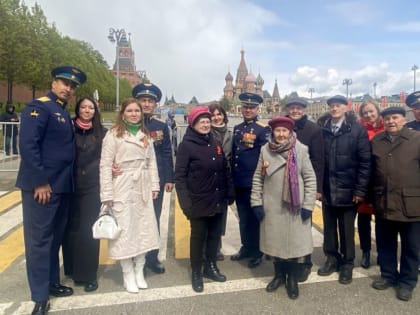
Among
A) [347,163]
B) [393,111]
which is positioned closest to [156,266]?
[347,163]

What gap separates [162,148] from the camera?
4.29 metres

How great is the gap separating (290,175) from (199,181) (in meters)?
0.99

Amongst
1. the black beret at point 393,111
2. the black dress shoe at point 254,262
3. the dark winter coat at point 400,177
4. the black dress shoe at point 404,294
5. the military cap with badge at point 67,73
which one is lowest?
the black dress shoe at point 404,294

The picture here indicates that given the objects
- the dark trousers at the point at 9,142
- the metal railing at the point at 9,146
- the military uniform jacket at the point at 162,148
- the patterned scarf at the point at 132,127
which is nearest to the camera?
the patterned scarf at the point at 132,127

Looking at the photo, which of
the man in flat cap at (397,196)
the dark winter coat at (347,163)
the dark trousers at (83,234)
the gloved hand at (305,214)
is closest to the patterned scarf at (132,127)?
the dark trousers at (83,234)

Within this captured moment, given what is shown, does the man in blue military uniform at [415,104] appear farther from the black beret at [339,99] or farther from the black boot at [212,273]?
the black boot at [212,273]

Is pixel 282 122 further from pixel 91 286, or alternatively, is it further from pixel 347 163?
pixel 91 286

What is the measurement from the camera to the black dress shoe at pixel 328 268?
410cm

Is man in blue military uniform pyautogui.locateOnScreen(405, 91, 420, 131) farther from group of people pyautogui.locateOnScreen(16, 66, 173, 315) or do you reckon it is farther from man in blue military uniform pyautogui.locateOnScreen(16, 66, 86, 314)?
man in blue military uniform pyautogui.locateOnScreen(16, 66, 86, 314)

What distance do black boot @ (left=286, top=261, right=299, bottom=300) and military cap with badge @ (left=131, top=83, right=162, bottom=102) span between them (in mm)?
2531

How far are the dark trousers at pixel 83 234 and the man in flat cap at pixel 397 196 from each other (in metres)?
3.18

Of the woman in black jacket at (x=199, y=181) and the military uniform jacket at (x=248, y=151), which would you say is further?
the military uniform jacket at (x=248, y=151)

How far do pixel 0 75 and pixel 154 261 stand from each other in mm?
27858

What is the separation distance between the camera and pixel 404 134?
11.9ft
